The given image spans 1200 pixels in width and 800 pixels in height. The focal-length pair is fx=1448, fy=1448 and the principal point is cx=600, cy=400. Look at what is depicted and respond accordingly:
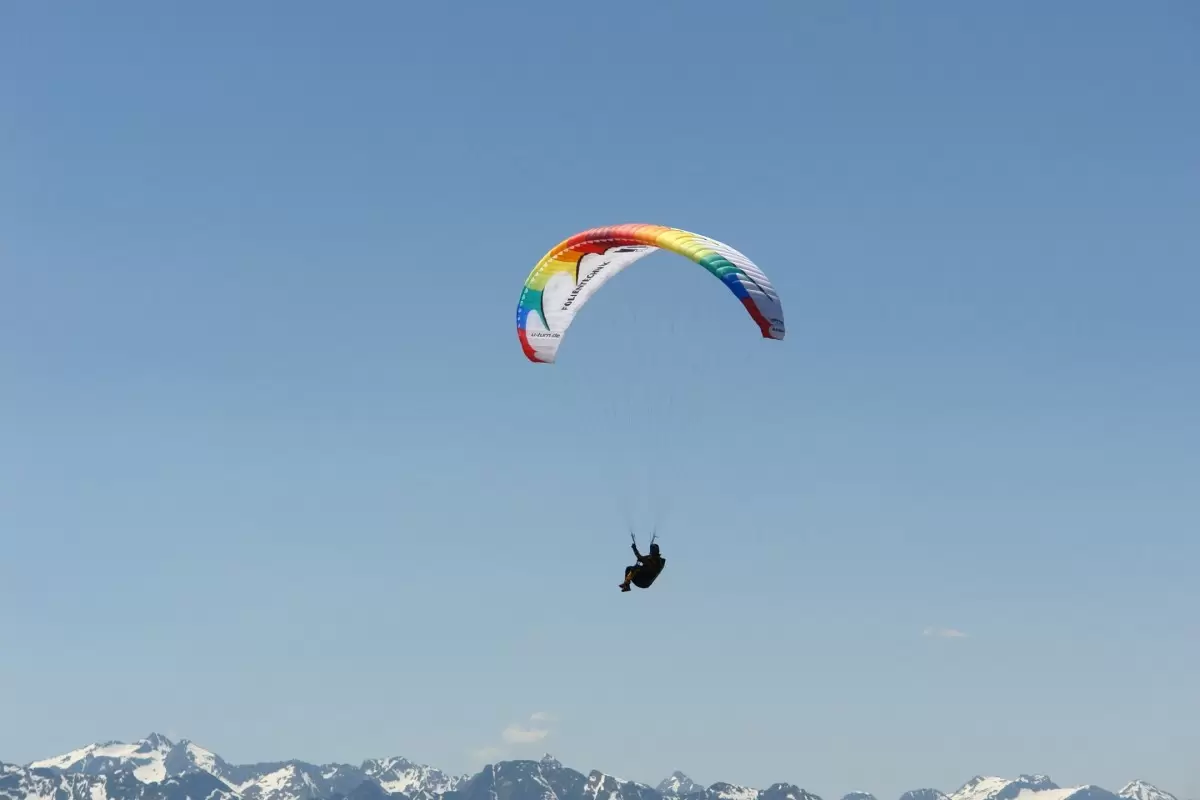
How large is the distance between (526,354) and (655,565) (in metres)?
12.5

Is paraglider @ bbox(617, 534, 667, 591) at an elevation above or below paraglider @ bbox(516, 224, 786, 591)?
below

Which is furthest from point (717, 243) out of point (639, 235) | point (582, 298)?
point (582, 298)

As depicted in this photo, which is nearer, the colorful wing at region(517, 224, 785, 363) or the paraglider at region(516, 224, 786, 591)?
the paraglider at region(516, 224, 786, 591)

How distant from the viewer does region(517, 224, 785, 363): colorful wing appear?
5150 centimetres

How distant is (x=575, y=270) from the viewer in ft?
188

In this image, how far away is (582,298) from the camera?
57812 mm

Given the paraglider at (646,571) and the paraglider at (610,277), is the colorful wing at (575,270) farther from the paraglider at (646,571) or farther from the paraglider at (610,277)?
the paraglider at (646,571)

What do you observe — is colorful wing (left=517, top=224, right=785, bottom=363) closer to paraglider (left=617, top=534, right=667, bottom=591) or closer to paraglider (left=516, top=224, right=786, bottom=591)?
paraglider (left=516, top=224, right=786, bottom=591)

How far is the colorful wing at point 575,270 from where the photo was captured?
51.5 meters

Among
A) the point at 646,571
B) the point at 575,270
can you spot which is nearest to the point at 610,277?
the point at 575,270

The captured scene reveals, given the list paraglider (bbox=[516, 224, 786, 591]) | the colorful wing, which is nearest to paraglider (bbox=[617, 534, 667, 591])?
paraglider (bbox=[516, 224, 786, 591])

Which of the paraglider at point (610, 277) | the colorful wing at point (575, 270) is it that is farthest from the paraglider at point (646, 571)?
the colorful wing at point (575, 270)

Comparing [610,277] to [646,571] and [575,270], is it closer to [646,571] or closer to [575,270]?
[575,270]

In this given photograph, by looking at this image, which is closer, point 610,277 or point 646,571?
point 646,571
